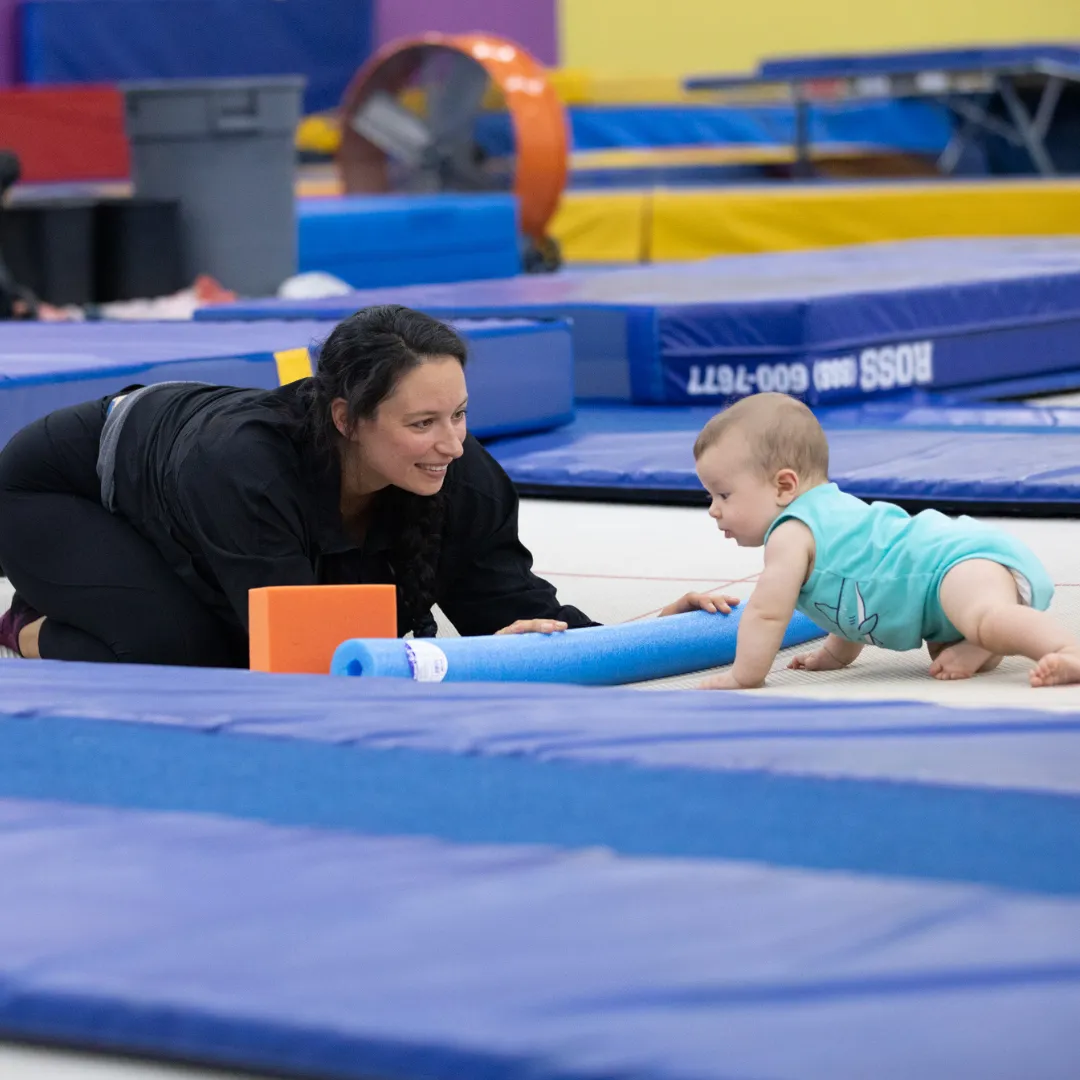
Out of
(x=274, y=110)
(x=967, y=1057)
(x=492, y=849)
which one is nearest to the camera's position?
(x=967, y=1057)

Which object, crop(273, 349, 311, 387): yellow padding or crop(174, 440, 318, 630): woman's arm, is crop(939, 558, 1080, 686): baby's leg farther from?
crop(273, 349, 311, 387): yellow padding

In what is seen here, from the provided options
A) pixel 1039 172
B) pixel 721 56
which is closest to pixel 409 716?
pixel 1039 172

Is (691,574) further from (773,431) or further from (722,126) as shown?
(722,126)

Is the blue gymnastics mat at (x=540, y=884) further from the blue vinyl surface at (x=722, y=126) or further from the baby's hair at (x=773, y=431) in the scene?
the blue vinyl surface at (x=722, y=126)

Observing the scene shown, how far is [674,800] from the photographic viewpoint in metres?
1.86

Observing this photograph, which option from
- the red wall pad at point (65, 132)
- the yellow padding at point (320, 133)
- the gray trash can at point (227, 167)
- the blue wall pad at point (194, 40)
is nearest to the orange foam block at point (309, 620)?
the gray trash can at point (227, 167)

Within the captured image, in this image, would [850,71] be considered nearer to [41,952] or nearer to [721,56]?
[721,56]

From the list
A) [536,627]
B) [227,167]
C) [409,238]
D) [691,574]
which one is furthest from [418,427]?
[409,238]

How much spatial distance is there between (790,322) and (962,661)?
3237 mm

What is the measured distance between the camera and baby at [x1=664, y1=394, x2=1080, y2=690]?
106 inches

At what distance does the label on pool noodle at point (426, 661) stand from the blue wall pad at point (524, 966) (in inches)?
31.5

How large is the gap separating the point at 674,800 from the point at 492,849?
7.0 inches

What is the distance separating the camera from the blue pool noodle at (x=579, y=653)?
8.79 feet

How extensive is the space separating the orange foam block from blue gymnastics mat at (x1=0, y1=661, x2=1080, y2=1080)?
16.9 inches
